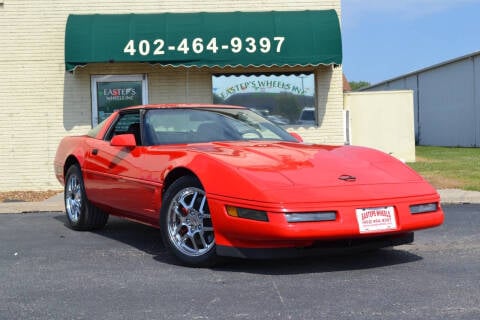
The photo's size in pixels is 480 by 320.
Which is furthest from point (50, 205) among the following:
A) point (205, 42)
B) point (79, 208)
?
point (205, 42)

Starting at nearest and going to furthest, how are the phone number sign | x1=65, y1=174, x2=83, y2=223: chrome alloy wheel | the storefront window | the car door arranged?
the car door < x1=65, y1=174, x2=83, y2=223: chrome alloy wheel < the phone number sign < the storefront window

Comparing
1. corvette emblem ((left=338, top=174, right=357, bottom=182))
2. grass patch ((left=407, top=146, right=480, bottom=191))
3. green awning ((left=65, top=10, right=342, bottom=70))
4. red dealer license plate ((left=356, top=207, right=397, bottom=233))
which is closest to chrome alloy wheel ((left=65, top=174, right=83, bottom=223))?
corvette emblem ((left=338, top=174, right=357, bottom=182))

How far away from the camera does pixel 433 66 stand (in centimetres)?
3038

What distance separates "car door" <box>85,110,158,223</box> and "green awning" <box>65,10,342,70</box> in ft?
15.5

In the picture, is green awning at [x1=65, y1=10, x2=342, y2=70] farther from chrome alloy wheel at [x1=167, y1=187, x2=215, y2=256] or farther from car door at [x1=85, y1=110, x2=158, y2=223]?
chrome alloy wheel at [x1=167, y1=187, x2=215, y2=256]

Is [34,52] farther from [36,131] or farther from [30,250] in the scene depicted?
[30,250]

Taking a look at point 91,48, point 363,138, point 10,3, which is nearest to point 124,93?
point 91,48

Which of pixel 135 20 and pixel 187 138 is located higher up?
pixel 135 20

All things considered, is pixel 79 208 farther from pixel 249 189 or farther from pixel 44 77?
pixel 44 77

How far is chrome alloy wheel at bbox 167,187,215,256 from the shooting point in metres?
4.92

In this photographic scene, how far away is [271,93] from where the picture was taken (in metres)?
12.3

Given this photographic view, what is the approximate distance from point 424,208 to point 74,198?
13.2 feet

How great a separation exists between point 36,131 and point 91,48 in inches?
80.1

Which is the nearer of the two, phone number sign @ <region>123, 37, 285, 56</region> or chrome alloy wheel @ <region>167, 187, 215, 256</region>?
chrome alloy wheel @ <region>167, 187, 215, 256</region>
